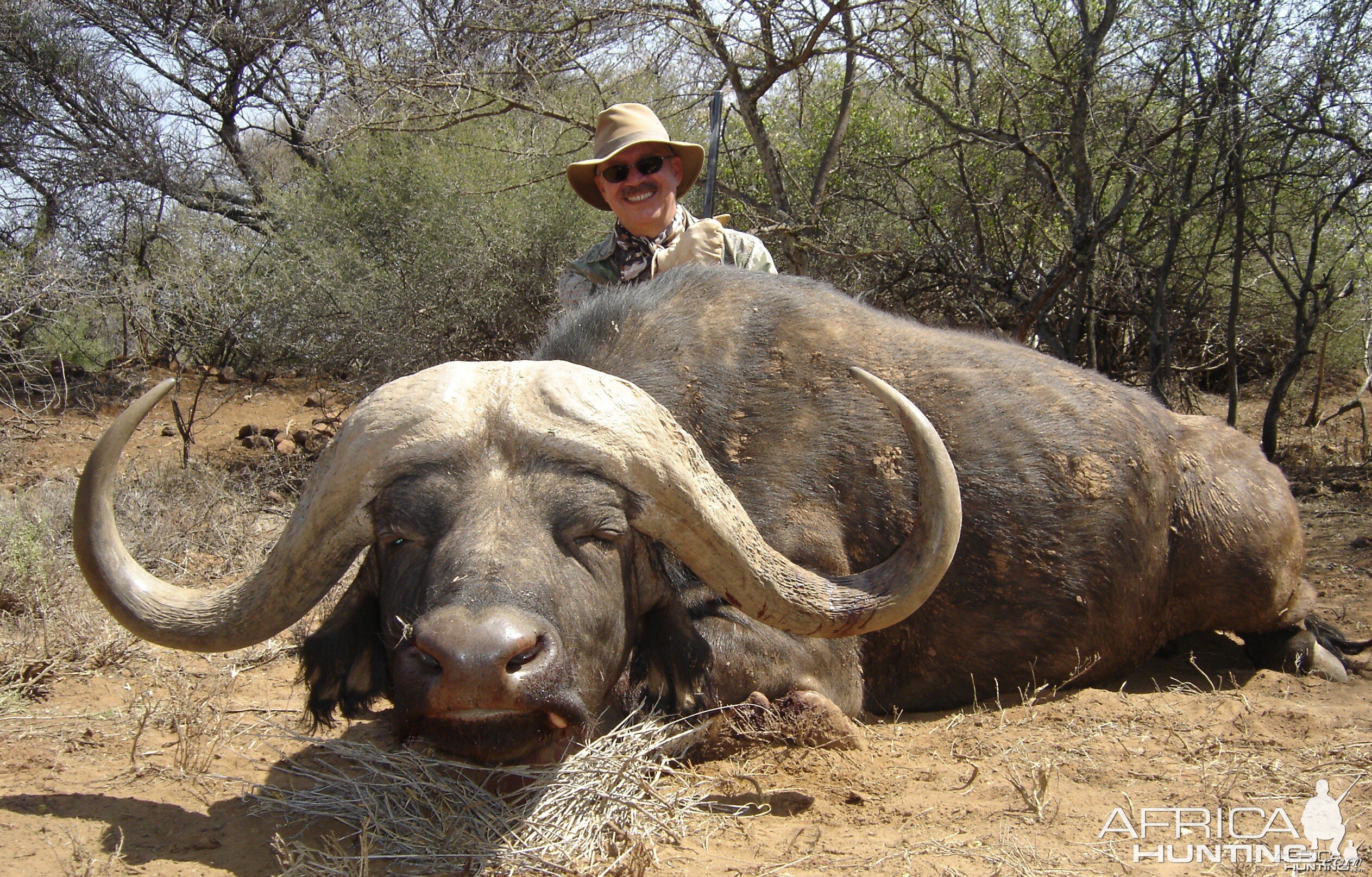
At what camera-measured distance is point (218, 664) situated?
4.30 metres

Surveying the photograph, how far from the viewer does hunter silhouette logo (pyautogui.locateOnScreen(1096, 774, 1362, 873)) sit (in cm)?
253

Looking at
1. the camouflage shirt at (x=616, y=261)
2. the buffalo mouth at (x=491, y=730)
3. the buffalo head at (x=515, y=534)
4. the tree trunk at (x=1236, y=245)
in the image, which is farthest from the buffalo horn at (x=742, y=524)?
the tree trunk at (x=1236, y=245)

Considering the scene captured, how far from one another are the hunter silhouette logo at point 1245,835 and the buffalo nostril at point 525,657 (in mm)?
1579

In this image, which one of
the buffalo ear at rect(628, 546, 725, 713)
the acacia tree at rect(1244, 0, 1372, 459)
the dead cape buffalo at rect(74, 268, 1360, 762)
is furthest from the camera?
the acacia tree at rect(1244, 0, 1372, 459)

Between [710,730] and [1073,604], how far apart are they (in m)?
1.71

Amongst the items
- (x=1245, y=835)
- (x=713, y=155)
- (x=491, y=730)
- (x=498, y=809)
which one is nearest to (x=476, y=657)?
(x=491, y=730)

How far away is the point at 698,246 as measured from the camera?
504 centimetres

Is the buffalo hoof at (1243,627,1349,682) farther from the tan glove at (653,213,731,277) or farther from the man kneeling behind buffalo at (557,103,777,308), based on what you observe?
the tan glove at (653,213,731,277)

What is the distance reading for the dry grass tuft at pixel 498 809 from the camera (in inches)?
99.9

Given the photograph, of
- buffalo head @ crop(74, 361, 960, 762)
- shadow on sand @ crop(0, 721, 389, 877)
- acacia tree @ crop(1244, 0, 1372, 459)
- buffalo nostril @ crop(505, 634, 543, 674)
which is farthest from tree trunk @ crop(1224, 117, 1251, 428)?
shadow on sand @ crop(0, 721, 389, 877)

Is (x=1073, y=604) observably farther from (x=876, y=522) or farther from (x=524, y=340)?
(x=524, y=340)

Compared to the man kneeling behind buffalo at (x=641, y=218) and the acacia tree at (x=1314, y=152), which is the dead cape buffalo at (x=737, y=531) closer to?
the man kneeling behind buffalo at (x=641, y=218)

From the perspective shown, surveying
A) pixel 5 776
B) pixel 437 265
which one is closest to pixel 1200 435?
pixel 5 776

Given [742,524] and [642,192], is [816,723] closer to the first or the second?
[742,524]
